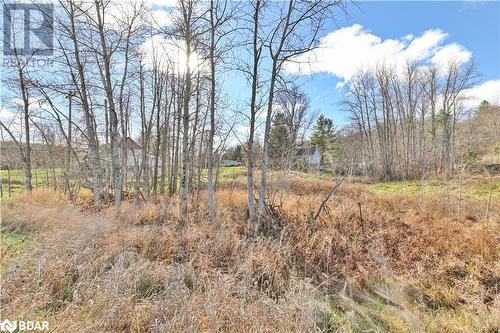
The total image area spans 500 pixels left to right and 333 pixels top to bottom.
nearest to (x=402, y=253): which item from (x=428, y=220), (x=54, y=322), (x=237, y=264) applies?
(x=428, y=220)

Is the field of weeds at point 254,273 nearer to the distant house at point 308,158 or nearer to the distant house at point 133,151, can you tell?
the distant house at point 133,151

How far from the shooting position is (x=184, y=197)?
7.50 m

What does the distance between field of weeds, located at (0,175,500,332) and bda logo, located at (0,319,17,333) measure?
116 mm

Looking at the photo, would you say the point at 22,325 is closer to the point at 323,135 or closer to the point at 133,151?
the point at 133,151

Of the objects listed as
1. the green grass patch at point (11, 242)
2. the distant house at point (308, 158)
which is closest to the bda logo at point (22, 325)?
the green grass patch at point (11, 242)

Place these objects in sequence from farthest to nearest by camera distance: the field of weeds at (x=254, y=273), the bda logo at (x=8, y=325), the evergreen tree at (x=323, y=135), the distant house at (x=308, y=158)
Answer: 1. the evergreen tree at (x=323, y=135)
2. the distant house at (x=308, y=158)
3. the field of weeds at (x=254, y=273)
4. the bda logo at (x=8, y=325)

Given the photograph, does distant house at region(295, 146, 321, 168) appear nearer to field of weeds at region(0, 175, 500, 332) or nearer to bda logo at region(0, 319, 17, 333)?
field of weeds at region(0, 175, 500, 332)

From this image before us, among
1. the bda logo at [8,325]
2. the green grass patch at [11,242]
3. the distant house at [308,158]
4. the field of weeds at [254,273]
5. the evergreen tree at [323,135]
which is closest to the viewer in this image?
the bda logo at [8,325]

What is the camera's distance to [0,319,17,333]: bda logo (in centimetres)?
253

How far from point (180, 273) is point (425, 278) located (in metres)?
4.68

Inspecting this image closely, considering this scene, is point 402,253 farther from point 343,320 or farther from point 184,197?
point 184,197

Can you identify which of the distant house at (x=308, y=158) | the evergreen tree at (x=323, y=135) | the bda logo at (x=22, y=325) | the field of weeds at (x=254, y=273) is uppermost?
the evergreen tree at (x=323, y=135)

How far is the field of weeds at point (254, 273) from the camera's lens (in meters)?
3.00

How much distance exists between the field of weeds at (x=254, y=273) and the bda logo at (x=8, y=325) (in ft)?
0.38
